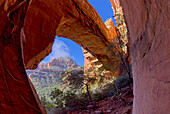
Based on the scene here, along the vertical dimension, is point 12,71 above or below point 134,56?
below

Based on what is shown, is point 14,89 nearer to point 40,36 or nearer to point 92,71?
point 40,36

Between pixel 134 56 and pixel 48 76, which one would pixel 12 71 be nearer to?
pixel 134 56

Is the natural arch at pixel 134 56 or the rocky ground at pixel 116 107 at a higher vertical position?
the natural arch at pixel 134 56

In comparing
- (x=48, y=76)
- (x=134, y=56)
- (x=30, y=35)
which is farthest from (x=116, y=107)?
(x=48, y=76)

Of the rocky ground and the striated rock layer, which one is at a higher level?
the striated rock layer

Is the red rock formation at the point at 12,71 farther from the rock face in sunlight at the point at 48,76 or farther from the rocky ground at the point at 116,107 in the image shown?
the rock face in sunlight at the point at 48,76

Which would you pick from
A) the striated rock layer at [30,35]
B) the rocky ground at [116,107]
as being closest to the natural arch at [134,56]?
the striated rock layer at [30,35]

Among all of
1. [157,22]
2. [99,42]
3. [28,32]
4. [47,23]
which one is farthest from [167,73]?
[99,42]

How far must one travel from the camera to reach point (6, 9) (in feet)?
A: 6.17

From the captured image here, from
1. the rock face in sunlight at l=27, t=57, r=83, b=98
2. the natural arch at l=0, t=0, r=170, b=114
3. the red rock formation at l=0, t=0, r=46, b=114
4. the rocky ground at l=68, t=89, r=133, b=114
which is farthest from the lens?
the rock face in sunlight at l=27, t=57, r=83, b=98

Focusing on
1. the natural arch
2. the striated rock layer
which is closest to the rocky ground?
the natural arch

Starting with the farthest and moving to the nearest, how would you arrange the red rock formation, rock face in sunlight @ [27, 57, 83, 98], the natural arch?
rock face in sunlight @ [27, 57, 83, 98]
the red rock formation
the natural arch

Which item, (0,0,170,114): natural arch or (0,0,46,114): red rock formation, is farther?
(0,0,46,114): red rock formation

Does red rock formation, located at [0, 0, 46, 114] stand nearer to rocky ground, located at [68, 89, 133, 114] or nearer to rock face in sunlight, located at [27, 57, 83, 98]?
rocky ground, located at [68, 89, 133, 114]
